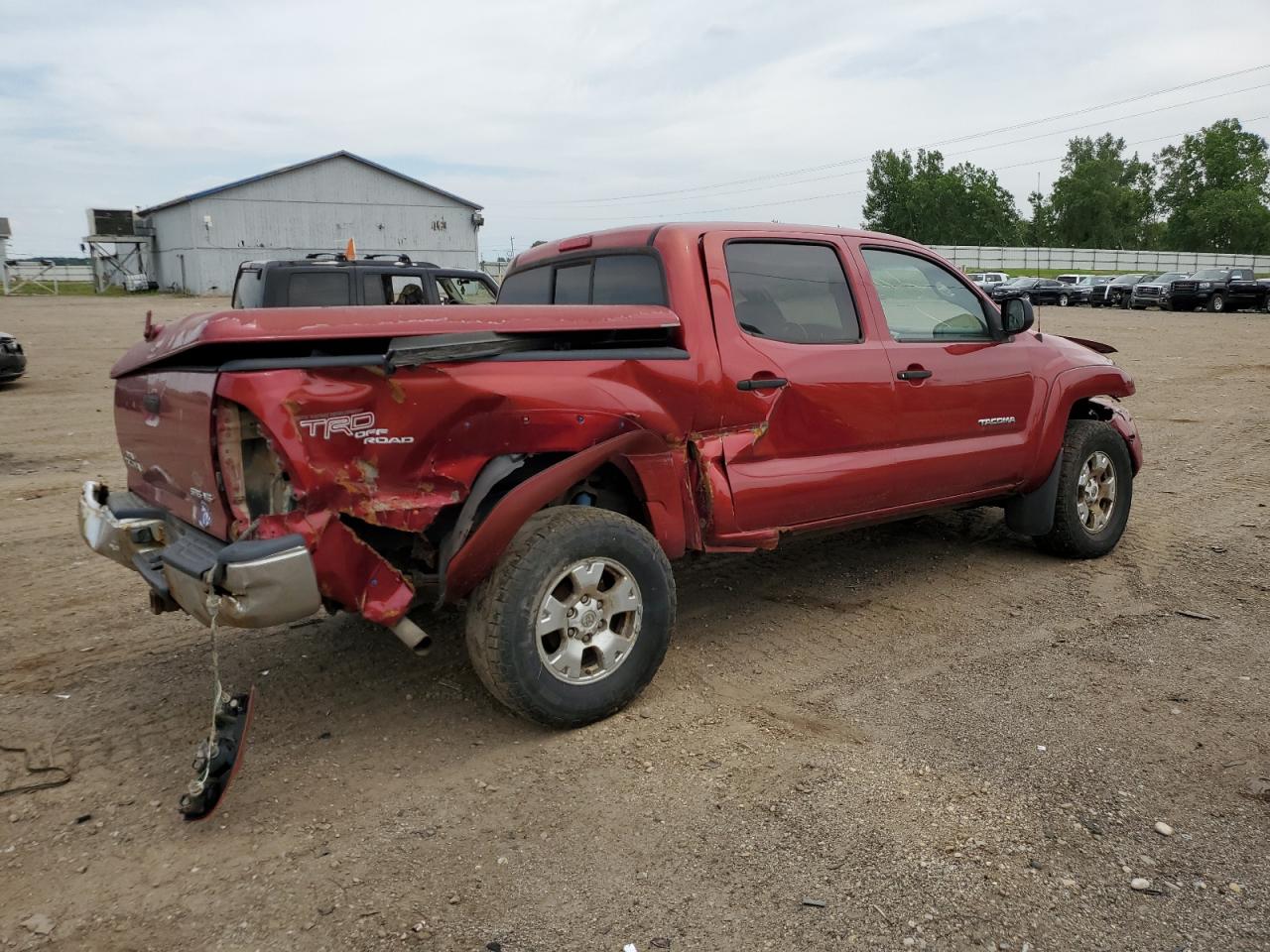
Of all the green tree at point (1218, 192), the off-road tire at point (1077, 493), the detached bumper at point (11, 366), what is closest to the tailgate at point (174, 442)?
the off-road tire at point (1077, 493)

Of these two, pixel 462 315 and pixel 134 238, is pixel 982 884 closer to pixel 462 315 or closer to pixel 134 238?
pixel 462 315

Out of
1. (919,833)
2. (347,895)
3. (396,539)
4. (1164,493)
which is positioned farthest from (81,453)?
(1164,493)

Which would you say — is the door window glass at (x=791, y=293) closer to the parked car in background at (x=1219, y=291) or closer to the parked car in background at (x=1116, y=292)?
the parked car in background at (x=1219, y=291)

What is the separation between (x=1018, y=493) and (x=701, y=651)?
92.3 inches

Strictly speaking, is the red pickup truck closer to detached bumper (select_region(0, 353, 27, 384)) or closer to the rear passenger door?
the rear passenger door

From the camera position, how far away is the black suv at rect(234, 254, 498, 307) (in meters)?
9.75

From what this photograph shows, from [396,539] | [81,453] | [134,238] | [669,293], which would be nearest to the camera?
[396,539]

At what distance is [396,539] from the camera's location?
12.1 feet

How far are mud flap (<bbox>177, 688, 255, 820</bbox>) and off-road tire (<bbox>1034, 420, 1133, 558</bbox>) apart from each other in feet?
14.8

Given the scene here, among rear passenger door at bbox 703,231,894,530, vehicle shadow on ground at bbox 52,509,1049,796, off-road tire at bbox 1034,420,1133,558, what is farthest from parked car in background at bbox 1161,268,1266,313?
rear passenger door at bbox 703,231,894,530

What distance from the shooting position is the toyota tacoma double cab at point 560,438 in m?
3.15

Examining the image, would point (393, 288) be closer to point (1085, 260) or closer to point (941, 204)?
point (1085, 260)

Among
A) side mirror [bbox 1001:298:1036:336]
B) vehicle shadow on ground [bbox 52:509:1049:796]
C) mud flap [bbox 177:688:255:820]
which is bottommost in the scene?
vehicle shadow on ground [bbox 52:509:1049:796]

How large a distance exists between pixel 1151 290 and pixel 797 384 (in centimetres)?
3750
